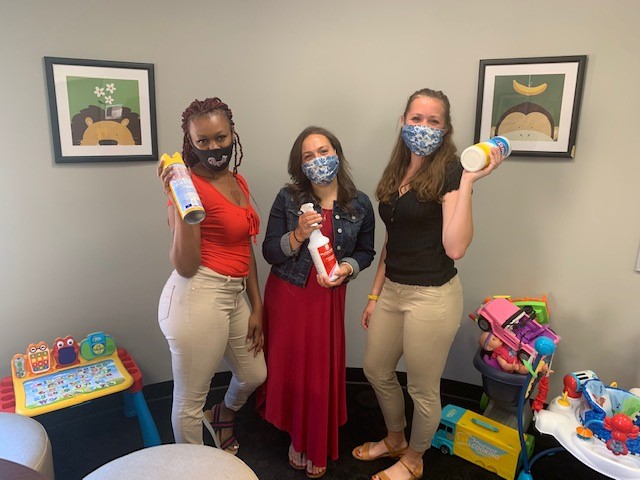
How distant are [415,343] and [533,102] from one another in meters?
1.16

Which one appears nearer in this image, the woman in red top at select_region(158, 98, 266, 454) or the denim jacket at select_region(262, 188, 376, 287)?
the woman in red top at select_region(158, 98, 266, 454)

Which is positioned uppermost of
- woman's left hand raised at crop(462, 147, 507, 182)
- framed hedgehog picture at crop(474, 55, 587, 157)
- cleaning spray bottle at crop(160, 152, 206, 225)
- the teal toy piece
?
framed hedgehog picture at crop(474, 55, 587, 157)

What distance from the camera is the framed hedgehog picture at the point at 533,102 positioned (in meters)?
1.92

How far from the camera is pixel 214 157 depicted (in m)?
1.54

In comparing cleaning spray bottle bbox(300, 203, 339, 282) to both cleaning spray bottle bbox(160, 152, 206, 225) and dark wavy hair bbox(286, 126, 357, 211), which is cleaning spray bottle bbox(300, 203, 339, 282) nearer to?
dark wavy hair bbox(286, 126, 357, 211)

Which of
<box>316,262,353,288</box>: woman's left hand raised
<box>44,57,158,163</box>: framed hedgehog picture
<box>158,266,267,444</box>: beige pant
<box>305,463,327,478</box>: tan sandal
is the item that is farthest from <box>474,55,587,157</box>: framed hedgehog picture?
<box>305,463,327,478</box>: tan sandal

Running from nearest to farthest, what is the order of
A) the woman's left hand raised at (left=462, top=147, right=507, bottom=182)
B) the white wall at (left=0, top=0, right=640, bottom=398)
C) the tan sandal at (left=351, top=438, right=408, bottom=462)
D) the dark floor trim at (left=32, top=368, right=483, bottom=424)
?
the woman's left hand raised at (left=462, top=147, right=507, bottom=182)
the white wall at (left=0, top=0, right=640, bottom=398)
the tan sandal at (left=351, top=438, right=408, bottom=462)
the dark floor trim at (left=32, top=368, right=483, bottom=424)

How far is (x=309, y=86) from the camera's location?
7.52ft

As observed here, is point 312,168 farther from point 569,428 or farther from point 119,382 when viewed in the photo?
point 569,428

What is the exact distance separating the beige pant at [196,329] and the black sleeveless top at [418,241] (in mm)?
583

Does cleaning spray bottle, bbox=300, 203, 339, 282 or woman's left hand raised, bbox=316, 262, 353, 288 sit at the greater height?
cleaning spray bottle, bbox=300, 203, 339, 282

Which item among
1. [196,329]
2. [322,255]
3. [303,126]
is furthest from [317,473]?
[303,126]

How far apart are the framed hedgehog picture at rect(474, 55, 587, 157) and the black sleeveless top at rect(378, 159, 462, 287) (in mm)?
646

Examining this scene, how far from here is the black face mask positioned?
1.53 meters
